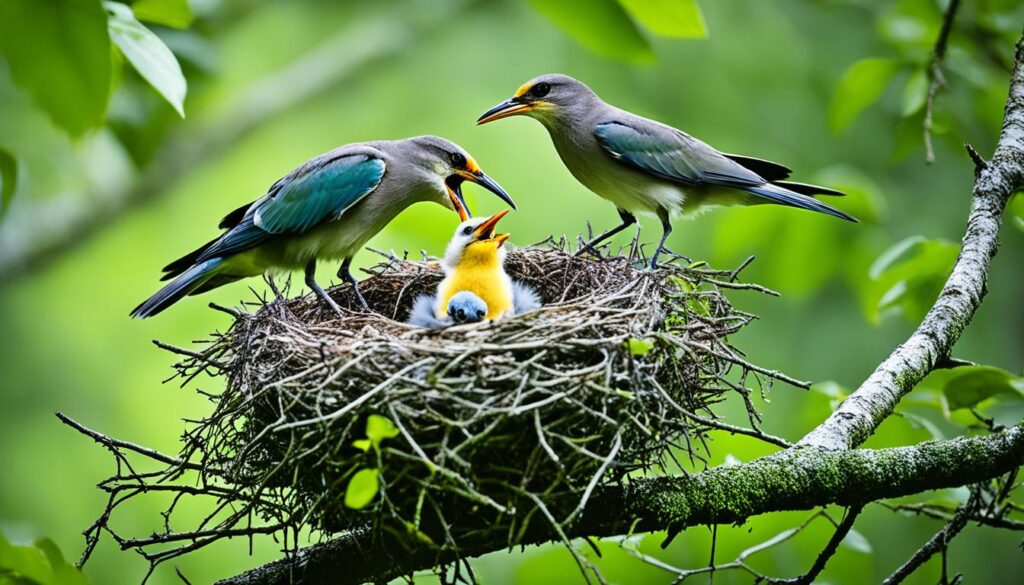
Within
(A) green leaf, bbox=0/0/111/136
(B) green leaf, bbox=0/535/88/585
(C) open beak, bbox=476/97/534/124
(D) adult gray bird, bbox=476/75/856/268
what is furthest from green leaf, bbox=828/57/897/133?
(B) green leaf, bbox=0/535/88/585

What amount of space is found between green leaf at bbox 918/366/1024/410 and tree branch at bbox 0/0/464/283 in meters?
6.04

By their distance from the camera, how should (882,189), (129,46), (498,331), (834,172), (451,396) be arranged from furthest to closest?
(882,189) < (834,172) < (498,331) < (451,396) < (129,46)

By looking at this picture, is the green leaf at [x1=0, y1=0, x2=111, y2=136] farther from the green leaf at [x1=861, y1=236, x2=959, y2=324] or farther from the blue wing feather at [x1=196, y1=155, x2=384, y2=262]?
the green leaf at [x1=861, y1=236, x2=959, y2=324]

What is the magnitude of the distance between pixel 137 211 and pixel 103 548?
275 cm

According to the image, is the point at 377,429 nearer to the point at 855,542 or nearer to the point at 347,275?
the point at 855,542

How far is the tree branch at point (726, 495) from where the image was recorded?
8.46ft

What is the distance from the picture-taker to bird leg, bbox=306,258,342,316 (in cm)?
387

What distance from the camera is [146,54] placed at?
2.03 metres

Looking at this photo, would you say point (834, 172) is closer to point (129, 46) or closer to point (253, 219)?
point (253, 219)

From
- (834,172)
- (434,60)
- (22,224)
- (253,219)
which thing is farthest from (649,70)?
(22,224)

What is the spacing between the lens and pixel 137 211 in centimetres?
820

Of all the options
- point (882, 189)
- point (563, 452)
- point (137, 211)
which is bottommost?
point (563, 452)

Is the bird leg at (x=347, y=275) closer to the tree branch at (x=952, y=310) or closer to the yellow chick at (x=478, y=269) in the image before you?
the yellow chick at (x=478, y=269)

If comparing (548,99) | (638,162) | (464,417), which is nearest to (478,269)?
(638,162)
